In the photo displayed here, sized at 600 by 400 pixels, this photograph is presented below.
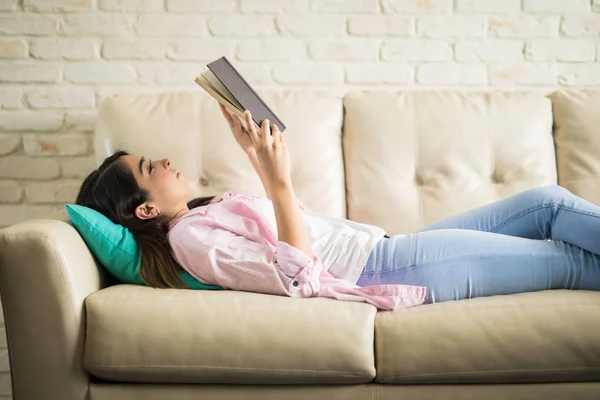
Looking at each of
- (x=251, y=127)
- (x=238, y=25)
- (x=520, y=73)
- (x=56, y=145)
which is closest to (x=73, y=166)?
(x=56, y=145)

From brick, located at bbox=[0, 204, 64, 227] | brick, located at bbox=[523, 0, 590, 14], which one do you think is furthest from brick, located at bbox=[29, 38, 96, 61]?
brick, located at bbox=[523, 0, 590, 14]

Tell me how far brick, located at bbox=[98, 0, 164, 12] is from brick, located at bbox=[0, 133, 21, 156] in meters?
0.55

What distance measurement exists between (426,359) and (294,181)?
0.81 metres

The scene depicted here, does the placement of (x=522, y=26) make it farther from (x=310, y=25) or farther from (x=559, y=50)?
(x=310, y=25)

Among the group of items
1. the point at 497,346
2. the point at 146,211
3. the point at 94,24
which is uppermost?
the point at 94,24

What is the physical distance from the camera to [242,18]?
93.5 inches

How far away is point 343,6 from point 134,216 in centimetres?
115

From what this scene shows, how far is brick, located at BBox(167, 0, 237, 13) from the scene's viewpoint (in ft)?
7.77

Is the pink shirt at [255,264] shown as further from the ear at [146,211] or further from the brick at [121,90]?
the brick at [121,90]

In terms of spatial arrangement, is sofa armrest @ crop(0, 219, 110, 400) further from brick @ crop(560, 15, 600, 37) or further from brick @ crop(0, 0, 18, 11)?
brick @ crop(560, 15, 600, 37)

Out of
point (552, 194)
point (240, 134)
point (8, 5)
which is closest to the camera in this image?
point (552, 194)

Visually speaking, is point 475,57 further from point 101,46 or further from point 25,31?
point 25,31

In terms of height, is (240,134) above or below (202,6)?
below

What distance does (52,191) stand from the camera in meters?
2.37
